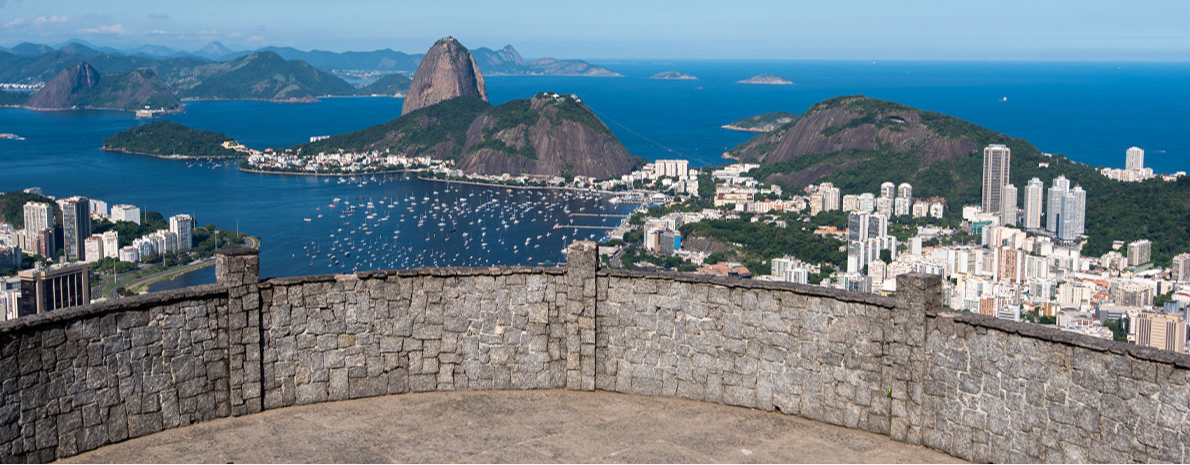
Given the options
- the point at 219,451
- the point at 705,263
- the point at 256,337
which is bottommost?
the point at 705,263

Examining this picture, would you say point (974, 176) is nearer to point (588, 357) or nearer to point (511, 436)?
point (588, 357)

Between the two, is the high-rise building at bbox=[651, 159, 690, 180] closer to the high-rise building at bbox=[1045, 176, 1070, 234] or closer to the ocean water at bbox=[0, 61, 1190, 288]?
the ocean water at bbox=[0, 61, 1190, 288]

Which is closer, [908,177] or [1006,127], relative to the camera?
[908,177]

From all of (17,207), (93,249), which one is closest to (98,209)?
(17,207)

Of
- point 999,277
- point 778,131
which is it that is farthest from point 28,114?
point 999,277

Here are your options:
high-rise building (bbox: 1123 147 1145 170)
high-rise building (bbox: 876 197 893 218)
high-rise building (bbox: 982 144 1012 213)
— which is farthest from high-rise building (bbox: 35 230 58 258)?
high-rise building (bbox: 1123 147 1145 170)

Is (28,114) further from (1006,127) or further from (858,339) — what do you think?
(858,339)

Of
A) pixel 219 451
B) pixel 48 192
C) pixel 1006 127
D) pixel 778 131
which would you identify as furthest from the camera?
pixel 1006 127
